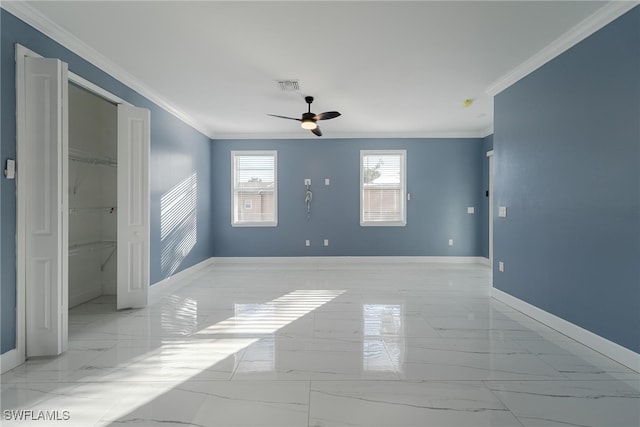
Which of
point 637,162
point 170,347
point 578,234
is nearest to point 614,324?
point 578,234

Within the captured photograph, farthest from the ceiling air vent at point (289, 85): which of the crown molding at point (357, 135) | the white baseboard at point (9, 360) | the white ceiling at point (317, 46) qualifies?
the white baseboard at point (9, 360)

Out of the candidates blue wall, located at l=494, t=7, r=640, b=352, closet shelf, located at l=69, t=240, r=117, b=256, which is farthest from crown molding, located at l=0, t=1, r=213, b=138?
blue wall, located at l=494, t=7, r=640, b=352

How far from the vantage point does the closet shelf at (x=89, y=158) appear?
148 inches

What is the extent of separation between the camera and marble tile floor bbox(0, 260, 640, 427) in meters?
1.88

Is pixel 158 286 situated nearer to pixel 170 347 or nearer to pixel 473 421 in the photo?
pixel 170 347

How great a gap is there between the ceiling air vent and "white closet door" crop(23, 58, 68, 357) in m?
2.21

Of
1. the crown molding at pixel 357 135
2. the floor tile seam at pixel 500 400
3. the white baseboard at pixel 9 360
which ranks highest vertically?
the crown molding at pixel 357 135

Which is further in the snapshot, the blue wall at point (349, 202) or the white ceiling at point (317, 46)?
the blue wall at point (349, 202)

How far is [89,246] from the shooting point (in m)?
4.09

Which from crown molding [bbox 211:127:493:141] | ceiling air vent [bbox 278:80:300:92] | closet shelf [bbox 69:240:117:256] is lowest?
closet shelf [bbox 69:240:117:256]

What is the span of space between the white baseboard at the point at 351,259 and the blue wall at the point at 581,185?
2920 mm

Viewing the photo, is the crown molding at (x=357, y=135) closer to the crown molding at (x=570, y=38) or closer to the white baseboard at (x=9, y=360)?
the crown molding at (x=570, y=38)

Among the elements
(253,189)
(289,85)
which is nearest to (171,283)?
(253,189)

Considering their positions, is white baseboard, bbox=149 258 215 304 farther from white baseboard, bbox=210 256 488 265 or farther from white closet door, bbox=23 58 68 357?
white closet door, bbox=23 58 68 357
